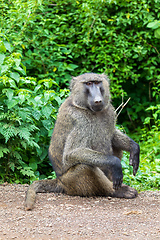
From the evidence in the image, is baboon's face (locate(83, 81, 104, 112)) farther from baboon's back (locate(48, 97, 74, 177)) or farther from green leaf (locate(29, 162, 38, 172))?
green leaf (locate(29, 162, 38, 172))

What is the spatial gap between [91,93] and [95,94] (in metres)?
0.05

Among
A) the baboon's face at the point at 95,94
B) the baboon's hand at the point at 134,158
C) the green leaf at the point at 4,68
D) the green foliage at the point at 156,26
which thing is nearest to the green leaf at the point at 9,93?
the green leaf at the point at 4,68

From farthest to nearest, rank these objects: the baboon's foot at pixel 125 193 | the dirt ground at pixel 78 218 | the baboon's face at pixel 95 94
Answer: the baboon's foot at pixel 125 193, the baboon's face at pixel 95 94, the dirt ground at pixel 78 218

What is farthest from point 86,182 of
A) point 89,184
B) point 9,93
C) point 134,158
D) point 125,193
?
point 9,93

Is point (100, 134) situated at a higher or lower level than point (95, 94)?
lower

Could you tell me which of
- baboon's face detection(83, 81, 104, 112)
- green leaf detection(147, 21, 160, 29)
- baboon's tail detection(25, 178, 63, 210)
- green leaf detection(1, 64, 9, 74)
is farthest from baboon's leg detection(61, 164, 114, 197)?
green leaf detection(147, 21, 160, 29)

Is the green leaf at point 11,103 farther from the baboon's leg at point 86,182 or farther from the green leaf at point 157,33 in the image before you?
the green leaf at point 157,33

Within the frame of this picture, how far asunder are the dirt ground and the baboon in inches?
4.5

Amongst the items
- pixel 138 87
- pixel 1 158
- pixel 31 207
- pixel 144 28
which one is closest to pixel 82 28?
pixel 144 28

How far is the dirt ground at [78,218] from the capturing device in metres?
2.75

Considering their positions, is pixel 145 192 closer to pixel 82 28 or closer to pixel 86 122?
pixel 86 122

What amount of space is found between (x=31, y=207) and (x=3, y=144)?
1.07 m

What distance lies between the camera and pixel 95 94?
3498 millimetres

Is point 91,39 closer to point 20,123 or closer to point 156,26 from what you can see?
point 156,26
